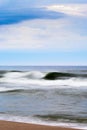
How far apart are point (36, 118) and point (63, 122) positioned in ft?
2.53

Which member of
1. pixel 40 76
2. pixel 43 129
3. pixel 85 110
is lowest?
pixel 43 129

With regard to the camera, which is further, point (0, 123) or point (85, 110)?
point (85, 110)

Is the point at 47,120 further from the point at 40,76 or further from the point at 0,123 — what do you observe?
the point at 40,76

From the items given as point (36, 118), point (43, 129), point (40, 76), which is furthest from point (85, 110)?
point (40, 76)

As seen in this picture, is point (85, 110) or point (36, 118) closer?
point (36, 118)

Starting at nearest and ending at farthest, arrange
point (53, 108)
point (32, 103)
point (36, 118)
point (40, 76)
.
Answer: point (36, 118), point (53, 108), point (32, 103), point (40, 76)

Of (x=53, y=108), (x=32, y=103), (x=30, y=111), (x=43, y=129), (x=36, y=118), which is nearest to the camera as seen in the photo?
(x=43, y=129)

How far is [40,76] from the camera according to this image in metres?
29.3

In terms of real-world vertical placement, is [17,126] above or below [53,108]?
below

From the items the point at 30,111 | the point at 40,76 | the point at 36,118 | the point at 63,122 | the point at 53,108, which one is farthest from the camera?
the point at 40,76

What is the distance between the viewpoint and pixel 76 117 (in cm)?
813

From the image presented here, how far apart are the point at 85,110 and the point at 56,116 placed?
123 cm

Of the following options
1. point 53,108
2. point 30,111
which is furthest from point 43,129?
point 53,108

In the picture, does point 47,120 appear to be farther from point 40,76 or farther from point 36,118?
point 40,76
